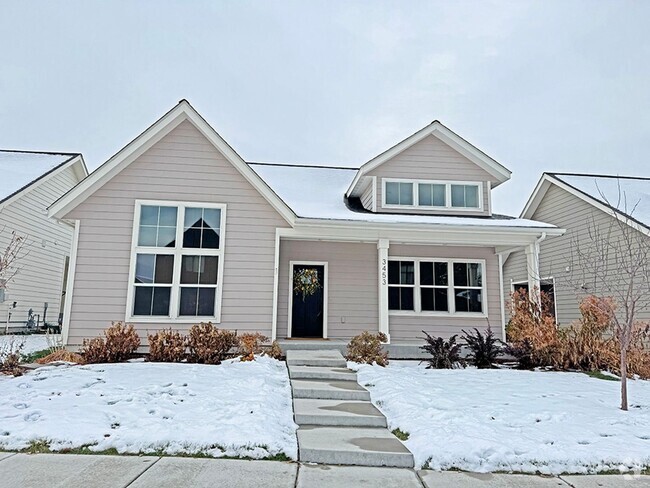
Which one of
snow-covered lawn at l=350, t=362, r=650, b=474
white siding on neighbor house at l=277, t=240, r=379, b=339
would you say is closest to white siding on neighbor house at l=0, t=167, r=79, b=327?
white siding on neighbor house at l=277, t=240, r=379, b=339

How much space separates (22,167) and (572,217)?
1956 centimetres

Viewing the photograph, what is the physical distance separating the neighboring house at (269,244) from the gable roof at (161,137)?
1.1 inches

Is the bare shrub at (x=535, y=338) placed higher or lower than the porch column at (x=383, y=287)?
lower

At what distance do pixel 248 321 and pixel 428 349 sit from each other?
13.1ft

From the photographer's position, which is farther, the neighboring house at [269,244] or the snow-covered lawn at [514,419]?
the neighboring house at [269,244]

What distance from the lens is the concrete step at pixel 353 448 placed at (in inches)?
153

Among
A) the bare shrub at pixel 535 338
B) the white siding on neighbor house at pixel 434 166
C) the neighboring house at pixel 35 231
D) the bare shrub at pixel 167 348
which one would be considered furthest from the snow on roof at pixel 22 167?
the bare shrub at pixel 535 338

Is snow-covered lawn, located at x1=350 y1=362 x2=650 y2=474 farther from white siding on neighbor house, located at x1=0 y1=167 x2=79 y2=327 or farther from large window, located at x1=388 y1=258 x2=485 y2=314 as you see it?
white siding on neighbor house, located at x1=0 y1=167 x2=79 y2=327

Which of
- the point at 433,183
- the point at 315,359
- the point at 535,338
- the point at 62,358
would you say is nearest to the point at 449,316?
the point at 535,338

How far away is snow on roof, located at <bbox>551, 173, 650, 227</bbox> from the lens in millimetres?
13341

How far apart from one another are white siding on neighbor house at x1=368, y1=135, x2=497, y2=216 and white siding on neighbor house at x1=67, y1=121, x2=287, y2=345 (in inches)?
165

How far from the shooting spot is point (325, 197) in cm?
1281

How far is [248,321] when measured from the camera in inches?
367

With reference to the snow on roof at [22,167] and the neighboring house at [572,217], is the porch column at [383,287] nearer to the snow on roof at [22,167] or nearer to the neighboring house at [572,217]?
the neighboring house at [572,217]
